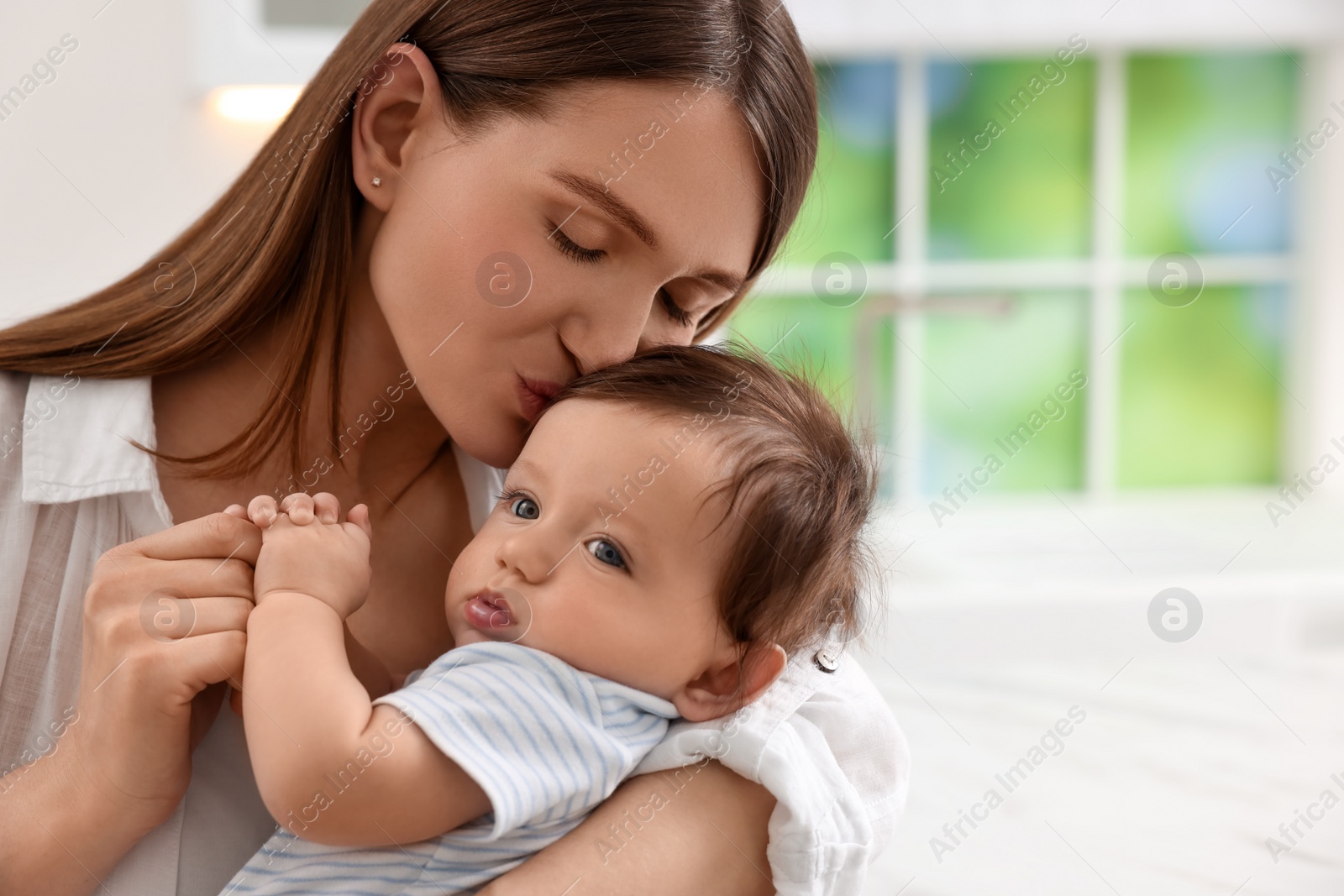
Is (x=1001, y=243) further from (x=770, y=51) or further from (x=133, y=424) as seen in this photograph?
(x=133, y=424)

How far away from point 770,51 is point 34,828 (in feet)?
2.85

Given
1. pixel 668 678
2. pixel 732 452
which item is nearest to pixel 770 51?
pixel 732 452

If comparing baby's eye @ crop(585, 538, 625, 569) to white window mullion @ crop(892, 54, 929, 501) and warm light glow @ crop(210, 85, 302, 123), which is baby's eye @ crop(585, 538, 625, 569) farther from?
white window mullion @ crop(892, 54, 929, 501)

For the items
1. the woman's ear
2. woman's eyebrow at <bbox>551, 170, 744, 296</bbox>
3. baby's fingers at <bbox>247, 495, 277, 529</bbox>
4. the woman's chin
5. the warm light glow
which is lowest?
baby's fingers at <bbox>247, 495, 277, 529</bbox>

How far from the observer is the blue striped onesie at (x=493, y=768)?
0.77 m

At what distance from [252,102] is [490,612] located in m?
2.06

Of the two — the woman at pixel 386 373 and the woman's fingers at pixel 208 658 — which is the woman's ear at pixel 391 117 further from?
the woman's fingers at pixel 208 658

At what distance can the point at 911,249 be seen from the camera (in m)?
3.32

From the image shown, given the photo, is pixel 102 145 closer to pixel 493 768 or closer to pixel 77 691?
pixel 77 691

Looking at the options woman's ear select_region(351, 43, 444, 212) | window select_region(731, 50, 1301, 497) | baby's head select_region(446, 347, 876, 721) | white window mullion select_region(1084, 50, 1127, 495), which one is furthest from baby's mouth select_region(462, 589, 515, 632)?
white window mullion select_region(1084, 50, 1127, 495)

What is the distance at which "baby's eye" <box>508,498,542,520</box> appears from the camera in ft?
3.02

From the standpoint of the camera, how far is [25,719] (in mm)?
936

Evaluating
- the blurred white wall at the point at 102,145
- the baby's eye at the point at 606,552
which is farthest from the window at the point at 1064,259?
the baby's eye at the point at 606,552

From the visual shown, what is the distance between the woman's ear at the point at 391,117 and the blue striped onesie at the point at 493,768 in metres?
0.45
